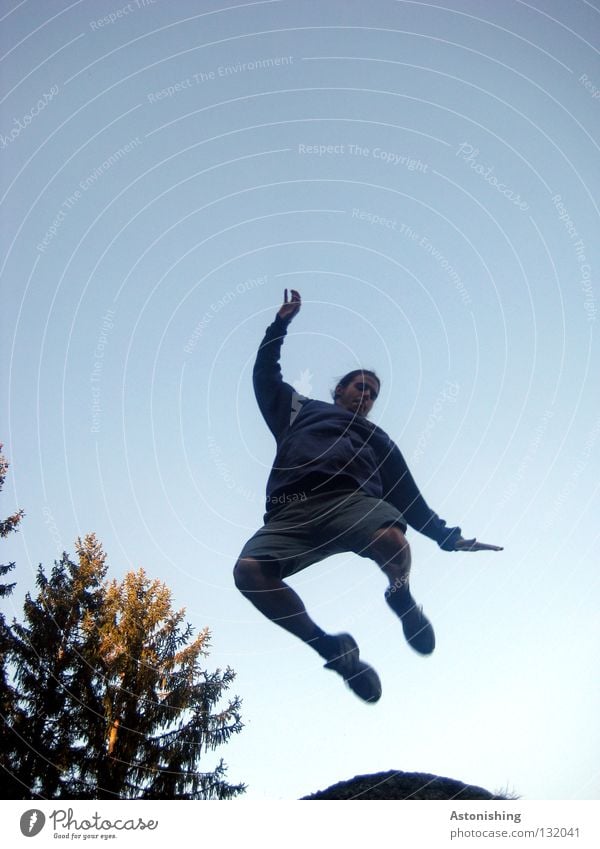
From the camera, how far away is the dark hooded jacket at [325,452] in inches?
193

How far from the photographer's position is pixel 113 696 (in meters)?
5.74

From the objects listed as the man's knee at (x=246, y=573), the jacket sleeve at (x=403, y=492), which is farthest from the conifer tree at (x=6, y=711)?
the jacket sleeve at (x=403, y=492)

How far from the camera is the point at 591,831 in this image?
13.3 ft

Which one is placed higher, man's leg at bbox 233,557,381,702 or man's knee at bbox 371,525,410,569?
man's knee at bbox 371,525,410,569

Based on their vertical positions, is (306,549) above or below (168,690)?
above

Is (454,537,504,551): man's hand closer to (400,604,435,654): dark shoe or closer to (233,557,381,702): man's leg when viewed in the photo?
(400,604,435,654): dark shoe

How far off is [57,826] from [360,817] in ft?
5.76

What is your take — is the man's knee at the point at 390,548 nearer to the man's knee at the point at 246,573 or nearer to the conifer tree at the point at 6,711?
the man's knee at the point at 246,573

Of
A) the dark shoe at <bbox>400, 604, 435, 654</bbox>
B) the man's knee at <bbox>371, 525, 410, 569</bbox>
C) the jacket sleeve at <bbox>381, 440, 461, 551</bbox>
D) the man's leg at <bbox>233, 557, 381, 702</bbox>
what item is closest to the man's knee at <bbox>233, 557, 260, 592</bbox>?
the man's leg at <bbox>233, 557, 381, 702</bbox>

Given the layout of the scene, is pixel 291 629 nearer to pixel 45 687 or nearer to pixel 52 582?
pixel 45 687

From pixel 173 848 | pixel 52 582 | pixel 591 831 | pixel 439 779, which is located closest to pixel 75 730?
pixel 52 582

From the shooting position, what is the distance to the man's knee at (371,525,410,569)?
14.7 ft

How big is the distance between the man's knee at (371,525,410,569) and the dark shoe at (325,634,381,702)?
1.85ft

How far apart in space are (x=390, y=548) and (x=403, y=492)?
104cm
